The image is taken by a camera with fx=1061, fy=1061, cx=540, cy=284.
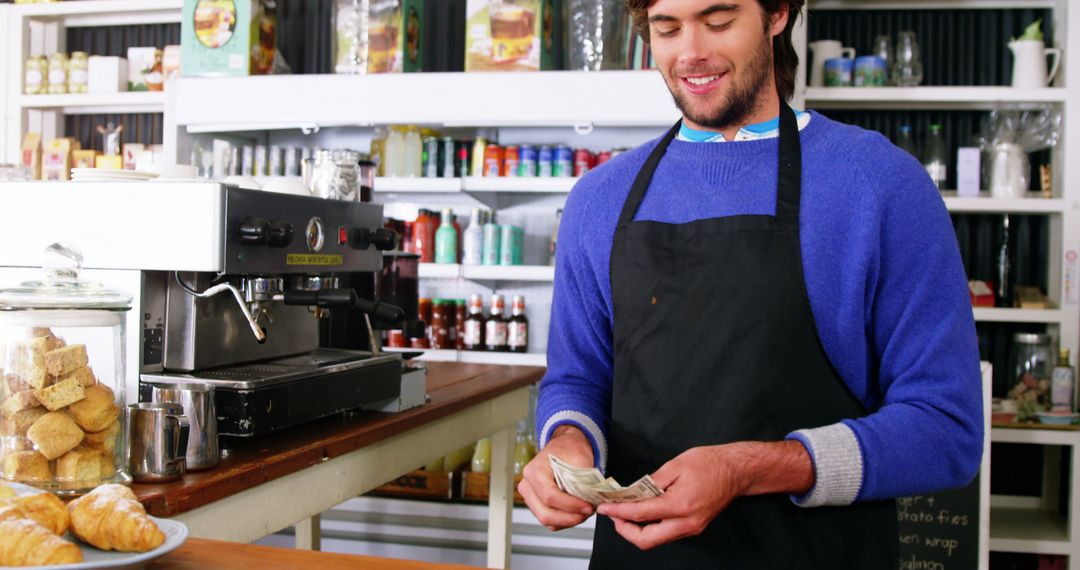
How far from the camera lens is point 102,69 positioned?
4.61 meters

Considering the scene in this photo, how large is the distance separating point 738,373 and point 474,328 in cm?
259

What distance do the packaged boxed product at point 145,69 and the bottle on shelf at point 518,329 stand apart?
1.88 metres

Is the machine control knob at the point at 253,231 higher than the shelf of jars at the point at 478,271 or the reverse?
higher

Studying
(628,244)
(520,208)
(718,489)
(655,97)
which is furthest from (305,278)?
(520,208)

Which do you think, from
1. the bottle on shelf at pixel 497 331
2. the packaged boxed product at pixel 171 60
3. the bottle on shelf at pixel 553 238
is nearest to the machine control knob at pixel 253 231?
the bottle on shelf at pixel 497 331

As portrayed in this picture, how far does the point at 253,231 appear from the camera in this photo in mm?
1670

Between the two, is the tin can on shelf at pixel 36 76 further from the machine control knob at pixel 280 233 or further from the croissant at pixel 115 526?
the croissant at pixel 115 526

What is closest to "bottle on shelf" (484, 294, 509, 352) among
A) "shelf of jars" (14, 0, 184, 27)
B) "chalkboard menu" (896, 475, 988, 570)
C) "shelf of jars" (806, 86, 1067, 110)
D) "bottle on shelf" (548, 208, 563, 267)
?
"bottle on shelf" (548, 208, 563, 267)

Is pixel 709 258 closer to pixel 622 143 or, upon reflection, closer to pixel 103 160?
pixel 622 143

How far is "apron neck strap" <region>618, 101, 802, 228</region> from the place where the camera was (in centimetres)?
148

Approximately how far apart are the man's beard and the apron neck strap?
5 centimetres

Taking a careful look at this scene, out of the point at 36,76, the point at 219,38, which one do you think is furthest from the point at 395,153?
the point at 36,76

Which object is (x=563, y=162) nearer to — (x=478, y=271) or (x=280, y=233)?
(x=478, y=271)

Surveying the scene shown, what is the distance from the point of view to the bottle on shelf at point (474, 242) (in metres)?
3.93
